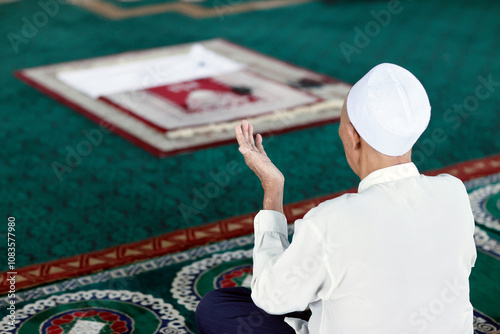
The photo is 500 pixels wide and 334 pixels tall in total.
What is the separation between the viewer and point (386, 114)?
1.21 m

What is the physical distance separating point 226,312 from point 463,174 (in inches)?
71.7

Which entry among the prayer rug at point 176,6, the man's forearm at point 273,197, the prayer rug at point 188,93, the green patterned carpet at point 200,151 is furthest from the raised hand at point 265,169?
the prayer rug at point 176,6

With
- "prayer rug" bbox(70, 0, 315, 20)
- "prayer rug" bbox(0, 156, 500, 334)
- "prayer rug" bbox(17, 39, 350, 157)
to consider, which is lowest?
"prayer rug" bbox(70, 0, 315, 20)

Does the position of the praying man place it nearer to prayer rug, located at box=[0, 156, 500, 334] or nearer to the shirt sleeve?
the shirt sleeve

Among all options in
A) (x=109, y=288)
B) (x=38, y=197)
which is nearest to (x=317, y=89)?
(x=38, y=197)

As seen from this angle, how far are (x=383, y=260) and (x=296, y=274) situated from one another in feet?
0.50

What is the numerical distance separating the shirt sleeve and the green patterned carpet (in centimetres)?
133

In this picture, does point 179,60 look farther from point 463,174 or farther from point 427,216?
point 427,216

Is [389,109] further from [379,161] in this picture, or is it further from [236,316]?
[236,316]

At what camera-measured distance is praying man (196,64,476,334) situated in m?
1.21

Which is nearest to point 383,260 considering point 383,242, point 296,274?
point 383,242

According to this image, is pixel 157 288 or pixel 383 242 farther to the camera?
pixel 157 288

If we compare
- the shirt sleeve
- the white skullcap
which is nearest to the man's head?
the white skullcap

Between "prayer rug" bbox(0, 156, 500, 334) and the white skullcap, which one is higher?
the white skullcap
